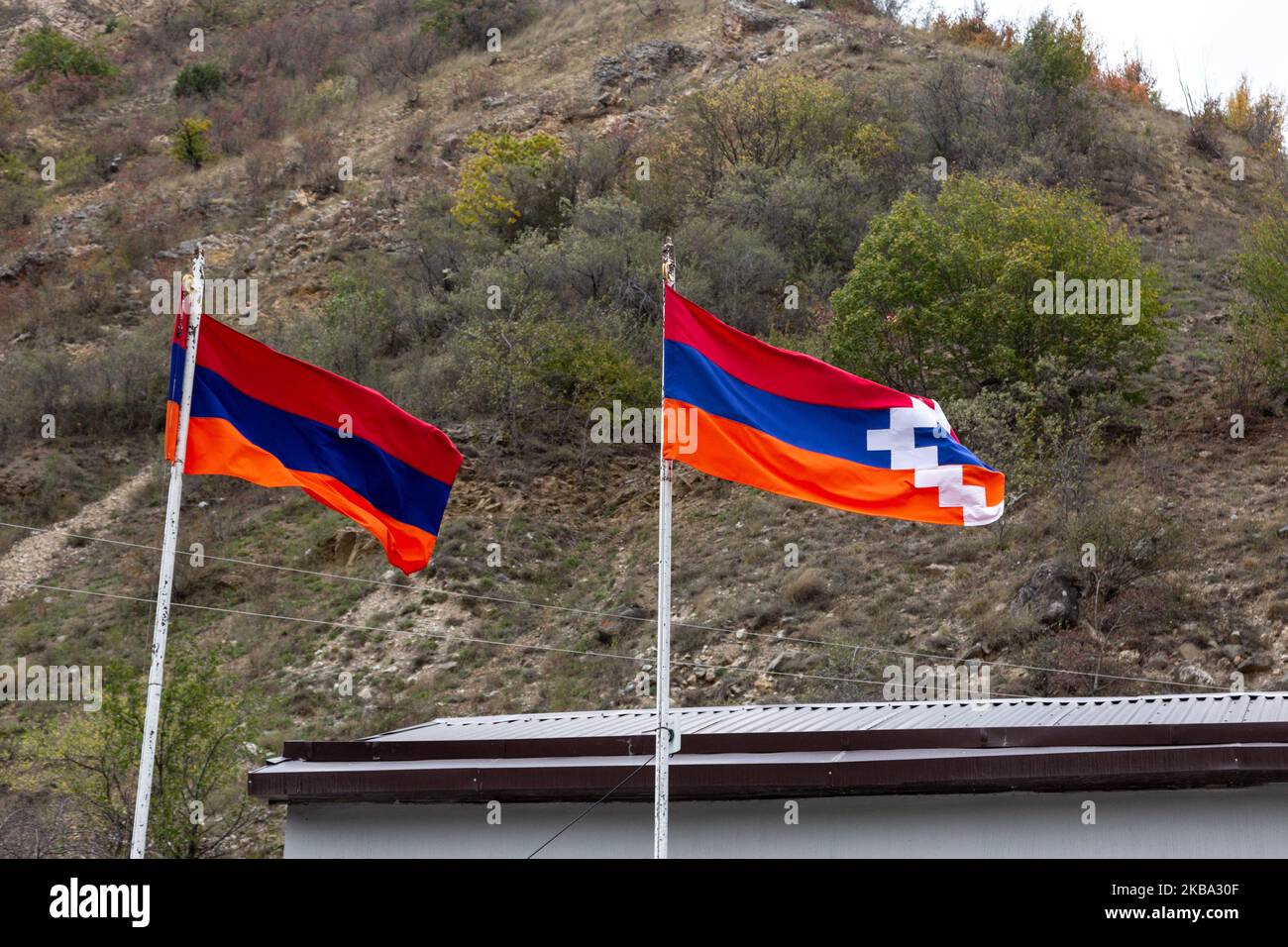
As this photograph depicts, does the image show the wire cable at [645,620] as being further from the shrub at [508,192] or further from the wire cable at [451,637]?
the shrub at [508,192]

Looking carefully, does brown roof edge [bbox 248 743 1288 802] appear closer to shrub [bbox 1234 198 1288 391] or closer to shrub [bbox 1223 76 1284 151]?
shrub [bbox 1234 198 1288 391]

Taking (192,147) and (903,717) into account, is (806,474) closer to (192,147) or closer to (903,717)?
(903,717)

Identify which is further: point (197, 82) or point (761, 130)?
point (197, 82)

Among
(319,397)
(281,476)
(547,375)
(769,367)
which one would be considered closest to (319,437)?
(319,397)

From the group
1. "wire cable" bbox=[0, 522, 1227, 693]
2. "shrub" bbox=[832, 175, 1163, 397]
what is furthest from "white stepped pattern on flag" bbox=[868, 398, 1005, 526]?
"shrub" bbox=[832, 175, 1163, 397]

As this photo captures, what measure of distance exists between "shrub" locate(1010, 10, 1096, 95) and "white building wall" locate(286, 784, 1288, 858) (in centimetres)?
3962

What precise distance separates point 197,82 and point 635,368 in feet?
131

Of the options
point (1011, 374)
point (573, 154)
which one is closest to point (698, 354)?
point (1011, 374)

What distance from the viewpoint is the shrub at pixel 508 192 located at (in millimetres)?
43344

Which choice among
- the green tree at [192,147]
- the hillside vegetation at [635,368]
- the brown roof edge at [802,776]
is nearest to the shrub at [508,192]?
the hillside vegetation at [635,368]

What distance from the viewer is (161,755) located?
18.4 metres

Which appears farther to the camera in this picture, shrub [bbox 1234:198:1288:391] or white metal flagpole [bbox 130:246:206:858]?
shrub [bbox 1234:198:1288:391]

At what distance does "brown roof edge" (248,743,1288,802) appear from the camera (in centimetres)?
944
